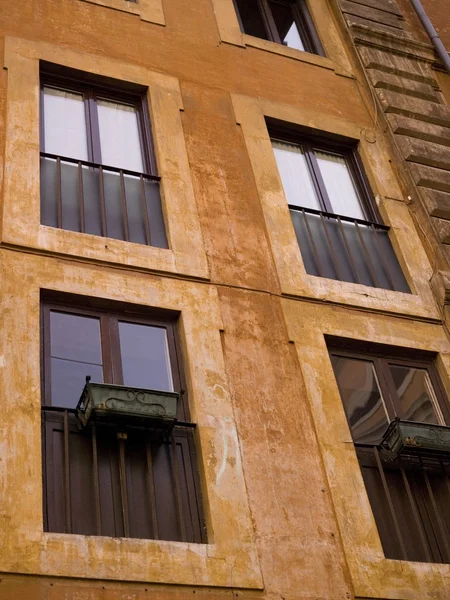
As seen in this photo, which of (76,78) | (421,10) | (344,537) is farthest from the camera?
(421,10)

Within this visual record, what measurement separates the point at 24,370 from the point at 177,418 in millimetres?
1489

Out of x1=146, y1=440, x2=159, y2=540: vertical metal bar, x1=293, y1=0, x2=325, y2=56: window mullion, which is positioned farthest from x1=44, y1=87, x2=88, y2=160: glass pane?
x1=293, y1=0, x2=325, y2=56: window mullion

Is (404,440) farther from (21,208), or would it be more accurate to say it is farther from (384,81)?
(384,81)

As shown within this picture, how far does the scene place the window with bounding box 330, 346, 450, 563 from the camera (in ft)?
30.4

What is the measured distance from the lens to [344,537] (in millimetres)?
8734

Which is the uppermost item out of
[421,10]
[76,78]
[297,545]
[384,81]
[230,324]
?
[421,10]

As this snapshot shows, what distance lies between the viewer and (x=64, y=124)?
39.5 ft

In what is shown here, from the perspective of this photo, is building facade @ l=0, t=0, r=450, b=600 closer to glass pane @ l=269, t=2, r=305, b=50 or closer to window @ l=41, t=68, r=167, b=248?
window @ l=41, t=68, r=167, b=248

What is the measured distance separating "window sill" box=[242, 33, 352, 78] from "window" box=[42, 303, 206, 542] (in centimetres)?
592

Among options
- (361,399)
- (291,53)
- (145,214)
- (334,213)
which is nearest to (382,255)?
(334,213)

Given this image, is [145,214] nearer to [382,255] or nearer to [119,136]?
[119,136]

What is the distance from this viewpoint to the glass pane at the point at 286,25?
607 inches

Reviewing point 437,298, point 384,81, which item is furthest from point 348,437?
point 384,81

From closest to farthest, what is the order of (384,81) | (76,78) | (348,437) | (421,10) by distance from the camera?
(348,437) → (76,78) → (384,81) → (421,10)
